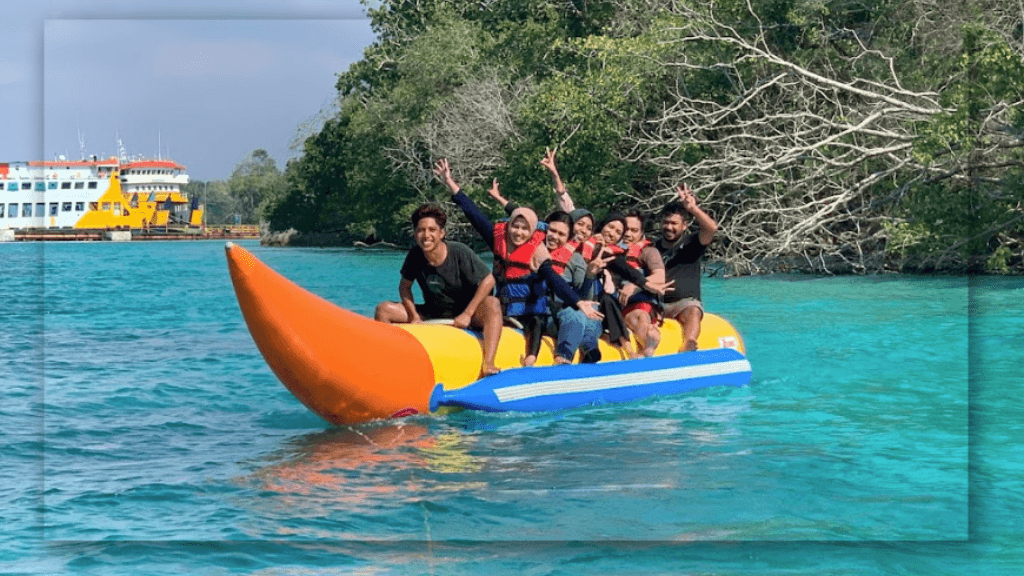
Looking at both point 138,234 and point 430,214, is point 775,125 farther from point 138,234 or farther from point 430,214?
point 138,234

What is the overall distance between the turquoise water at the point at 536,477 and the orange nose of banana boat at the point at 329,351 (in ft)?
0.60

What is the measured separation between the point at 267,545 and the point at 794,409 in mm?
3693

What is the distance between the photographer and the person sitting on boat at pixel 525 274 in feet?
21.5

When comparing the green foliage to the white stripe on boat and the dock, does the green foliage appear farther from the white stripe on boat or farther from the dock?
the white stripe on boat

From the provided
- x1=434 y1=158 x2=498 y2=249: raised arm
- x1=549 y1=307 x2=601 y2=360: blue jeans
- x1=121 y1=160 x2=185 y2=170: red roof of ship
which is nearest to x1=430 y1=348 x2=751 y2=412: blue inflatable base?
x1=549 y1=307 x2=601 y2=360: blue jeans

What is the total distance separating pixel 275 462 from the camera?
219 inches

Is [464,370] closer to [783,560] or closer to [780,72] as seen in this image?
[783,560]

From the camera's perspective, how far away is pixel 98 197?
47156mm

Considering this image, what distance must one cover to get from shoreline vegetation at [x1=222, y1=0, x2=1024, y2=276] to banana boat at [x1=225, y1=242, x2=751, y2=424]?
8.27 meters

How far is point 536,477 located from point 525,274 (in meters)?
1.66

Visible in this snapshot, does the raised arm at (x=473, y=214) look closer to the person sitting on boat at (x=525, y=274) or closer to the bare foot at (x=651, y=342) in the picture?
the person sitting on boat at (x=525, y=274)

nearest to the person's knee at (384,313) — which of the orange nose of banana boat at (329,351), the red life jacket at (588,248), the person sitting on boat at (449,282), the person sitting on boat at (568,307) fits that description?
the person sitting on boat at (449,282)

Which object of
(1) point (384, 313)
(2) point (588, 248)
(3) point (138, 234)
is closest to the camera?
(1) point (384, 313)

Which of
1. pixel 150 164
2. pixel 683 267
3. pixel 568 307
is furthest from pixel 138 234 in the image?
pixel 568 307
